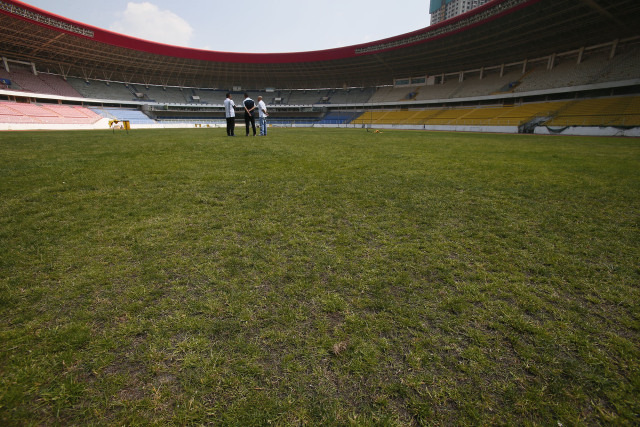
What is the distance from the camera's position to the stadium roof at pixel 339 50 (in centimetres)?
2384

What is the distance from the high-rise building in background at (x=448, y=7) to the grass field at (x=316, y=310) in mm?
112122

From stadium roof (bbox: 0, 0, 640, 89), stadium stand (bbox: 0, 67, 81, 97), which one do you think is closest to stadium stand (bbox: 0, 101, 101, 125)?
stadium stand (bbox: 0, 67, 81, 97)

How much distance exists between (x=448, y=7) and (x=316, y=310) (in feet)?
395

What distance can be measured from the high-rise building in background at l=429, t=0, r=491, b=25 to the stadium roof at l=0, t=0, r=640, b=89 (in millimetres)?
65870

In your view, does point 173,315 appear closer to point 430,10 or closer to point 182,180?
point 182,180

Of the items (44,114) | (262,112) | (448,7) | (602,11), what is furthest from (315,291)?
(448,7)

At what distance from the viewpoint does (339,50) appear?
4078 cm

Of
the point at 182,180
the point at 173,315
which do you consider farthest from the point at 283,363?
the point at 182,180

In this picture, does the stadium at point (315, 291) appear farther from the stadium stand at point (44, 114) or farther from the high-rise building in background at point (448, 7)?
the high-rise building in background at point (448, 7)

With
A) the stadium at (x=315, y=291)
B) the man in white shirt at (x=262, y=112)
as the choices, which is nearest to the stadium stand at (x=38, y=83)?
the man in white shirt at (x=262, y=112)

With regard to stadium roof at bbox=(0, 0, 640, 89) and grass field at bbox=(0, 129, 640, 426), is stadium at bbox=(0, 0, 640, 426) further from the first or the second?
stadium roof at bbox=(0, 0, 640, 89)

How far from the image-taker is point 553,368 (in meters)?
1.44

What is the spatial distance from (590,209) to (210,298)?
16.1 feet

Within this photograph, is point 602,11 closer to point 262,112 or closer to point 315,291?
point 262,112
